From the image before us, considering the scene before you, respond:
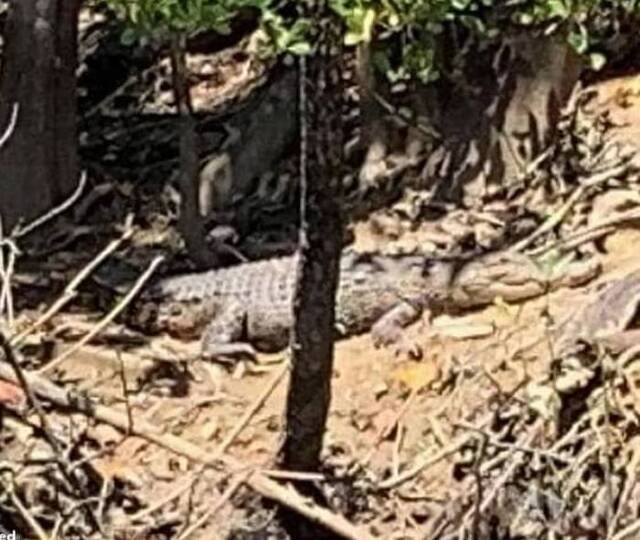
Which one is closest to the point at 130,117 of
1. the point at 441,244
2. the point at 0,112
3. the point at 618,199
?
the point at 0,112

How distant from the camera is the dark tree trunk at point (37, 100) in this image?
8023 millimetres

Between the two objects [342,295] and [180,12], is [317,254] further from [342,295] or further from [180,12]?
[342,295]

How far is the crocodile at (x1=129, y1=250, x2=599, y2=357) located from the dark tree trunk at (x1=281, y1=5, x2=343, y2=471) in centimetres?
208

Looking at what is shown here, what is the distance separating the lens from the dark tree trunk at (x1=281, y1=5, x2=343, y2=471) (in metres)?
4.49

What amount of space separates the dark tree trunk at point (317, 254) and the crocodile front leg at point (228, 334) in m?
2.23

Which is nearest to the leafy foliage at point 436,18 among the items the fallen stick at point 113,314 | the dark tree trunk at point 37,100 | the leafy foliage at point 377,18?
the leafy foliage at point 377,18

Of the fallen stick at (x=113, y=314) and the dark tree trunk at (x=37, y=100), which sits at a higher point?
the dark tree trunk at (x=37, y=100)

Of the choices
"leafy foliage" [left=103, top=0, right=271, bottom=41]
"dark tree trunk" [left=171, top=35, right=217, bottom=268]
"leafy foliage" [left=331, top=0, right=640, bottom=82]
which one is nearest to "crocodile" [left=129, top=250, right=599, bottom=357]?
"dark tree trunk" [left=171, top=35, right=217, bottom=268]

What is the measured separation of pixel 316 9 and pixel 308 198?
1.39ft

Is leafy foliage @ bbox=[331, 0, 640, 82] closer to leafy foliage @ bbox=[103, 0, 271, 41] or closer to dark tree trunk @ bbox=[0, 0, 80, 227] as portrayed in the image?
leafy foliage @ bbox=[103, 0, 271, 41]

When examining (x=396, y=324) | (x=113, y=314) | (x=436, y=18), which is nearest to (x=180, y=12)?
(x=436, y=18)

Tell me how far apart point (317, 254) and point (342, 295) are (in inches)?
109

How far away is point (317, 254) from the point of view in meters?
4.66

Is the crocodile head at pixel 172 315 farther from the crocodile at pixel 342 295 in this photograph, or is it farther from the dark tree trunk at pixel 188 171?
the dark tree trunk at pixel 188 171
